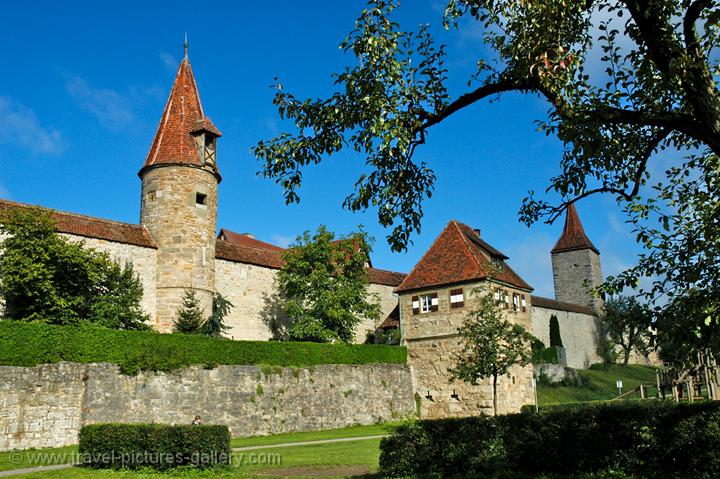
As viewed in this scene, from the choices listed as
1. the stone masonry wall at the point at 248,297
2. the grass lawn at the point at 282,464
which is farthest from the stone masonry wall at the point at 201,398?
the stone masonry wall at the point at 248,297

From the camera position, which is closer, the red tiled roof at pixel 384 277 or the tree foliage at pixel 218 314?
the tree foliage at pixel 218 314

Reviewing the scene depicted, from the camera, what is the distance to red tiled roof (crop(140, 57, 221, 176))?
1372 inches

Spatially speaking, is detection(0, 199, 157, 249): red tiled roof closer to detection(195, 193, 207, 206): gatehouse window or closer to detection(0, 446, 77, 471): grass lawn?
detection(195, 193, 207, 206): gatehouse window

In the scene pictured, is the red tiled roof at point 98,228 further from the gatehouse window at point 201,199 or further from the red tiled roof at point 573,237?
the red tiled roof at point 573,237

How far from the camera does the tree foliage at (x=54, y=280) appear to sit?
94.1ft

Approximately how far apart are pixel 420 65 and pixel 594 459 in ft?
25.8

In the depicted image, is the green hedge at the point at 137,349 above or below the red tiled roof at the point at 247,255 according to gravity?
below

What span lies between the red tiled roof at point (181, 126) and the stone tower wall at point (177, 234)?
0.60 meters

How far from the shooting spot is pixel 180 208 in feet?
113

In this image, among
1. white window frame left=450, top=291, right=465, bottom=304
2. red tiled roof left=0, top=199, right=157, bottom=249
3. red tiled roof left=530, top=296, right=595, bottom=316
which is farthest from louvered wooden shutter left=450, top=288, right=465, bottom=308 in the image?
red tiled roof left=530, top=296, right=595, bottom=316

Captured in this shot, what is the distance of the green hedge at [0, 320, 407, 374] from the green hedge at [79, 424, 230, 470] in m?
7.62

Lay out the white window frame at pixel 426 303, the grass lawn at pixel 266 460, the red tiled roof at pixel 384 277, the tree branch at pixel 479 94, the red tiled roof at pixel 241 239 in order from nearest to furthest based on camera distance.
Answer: the tree branch at pixel 479 94 < the grass lawn at pixel 266 460 < the white window frame at pixel 426 303 < the red tiled roof at pixel 384 277 < the red tiled roof at pixel 241 239

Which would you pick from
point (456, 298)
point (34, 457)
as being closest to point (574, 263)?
point (456, 298)

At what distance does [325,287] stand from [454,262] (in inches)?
319
